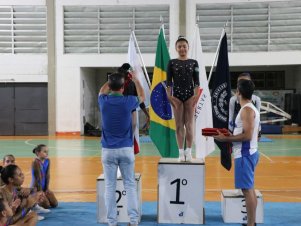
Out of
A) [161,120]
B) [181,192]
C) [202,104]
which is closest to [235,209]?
[181,192]

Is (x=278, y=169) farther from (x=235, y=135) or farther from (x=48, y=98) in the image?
(x=48, y=98)

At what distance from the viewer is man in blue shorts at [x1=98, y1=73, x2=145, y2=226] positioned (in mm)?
5098

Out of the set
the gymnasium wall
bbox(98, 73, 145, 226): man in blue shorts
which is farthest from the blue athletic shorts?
the gymnasium wall

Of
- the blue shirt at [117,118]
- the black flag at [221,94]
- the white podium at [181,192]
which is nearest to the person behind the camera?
the blue shirt at [117,118]

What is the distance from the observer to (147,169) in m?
10.8

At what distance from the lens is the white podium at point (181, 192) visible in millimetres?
5926

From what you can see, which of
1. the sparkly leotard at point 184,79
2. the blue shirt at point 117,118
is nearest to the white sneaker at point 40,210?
the blue shirt at point 117,118

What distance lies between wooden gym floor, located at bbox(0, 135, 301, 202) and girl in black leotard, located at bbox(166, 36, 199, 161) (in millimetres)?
1790

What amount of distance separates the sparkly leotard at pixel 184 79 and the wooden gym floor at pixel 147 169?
7.35 ft

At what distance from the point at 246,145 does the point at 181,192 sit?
136cm

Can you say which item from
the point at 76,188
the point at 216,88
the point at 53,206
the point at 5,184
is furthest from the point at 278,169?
the point at 5,184

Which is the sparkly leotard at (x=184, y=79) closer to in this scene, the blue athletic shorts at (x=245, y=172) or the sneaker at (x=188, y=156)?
the sneaker at (x=188, y=156)

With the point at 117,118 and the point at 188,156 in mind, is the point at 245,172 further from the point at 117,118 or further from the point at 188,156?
the point at 117,118

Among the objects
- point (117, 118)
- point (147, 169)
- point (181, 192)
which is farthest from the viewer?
point (147, 169)
